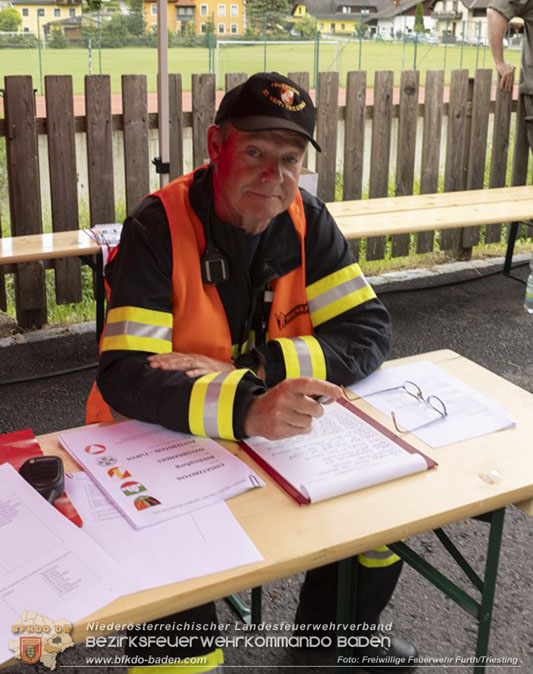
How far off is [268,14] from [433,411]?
23497 millimetres

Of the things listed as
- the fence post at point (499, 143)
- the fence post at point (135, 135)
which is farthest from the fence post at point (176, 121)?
the fence post at point (499, 143)

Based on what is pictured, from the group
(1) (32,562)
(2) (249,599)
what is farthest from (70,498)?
(2) (249,599)

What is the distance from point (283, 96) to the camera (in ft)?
6.95

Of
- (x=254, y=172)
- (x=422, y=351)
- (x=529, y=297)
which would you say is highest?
(x=254, y=172)

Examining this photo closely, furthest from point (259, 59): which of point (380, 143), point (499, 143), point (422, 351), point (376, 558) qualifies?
point (376, 558)

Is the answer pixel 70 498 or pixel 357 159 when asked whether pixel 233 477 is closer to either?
pixel 70 498

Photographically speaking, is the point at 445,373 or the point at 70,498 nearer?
the point at 70,498

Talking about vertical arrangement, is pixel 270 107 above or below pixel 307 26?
below

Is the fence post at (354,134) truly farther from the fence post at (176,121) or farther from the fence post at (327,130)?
the fence post at (176,121)

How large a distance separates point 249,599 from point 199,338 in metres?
1.13

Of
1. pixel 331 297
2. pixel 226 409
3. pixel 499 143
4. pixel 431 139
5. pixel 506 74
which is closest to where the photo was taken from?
pixel 226 409

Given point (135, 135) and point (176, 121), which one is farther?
point (176, 121)

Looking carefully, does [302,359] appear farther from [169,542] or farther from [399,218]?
[399,218]

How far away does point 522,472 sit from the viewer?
1.84 meters
